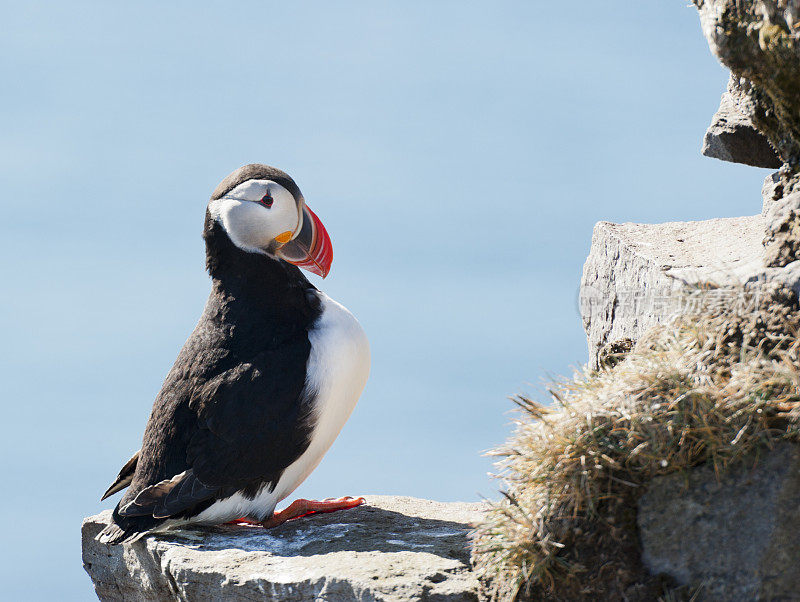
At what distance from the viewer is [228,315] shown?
6445 mm

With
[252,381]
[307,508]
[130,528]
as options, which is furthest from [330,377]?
[130,528]

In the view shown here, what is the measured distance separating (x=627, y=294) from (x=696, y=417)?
2387 millimetres

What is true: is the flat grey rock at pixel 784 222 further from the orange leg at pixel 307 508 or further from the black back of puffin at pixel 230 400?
the orange leg at pixel 307 508

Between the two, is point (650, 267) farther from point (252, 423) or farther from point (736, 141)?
point (252, 423)

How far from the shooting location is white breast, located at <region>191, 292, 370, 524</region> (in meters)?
6.23

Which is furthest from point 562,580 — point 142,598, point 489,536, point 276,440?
point 142,598

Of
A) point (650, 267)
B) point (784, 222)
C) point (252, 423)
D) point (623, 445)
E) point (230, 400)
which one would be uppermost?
point (650, 267)

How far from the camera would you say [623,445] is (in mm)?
4523

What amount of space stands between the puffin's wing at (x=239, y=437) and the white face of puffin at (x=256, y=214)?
2.61 ft

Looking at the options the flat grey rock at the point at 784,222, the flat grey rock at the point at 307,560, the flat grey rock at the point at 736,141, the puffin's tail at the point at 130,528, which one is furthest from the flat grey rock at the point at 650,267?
the puffin's tail at the point at 130,528

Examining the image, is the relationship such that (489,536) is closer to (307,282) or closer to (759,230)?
(307,282)

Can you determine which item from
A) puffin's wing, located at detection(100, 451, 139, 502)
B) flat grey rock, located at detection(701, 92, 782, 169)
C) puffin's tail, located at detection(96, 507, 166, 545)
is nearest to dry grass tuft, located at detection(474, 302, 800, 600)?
flat grey rock, located at detection(701, 92, 782, 169)

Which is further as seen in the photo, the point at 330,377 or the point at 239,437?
A: the point at 330,377

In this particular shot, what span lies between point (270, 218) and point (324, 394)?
1.21m
